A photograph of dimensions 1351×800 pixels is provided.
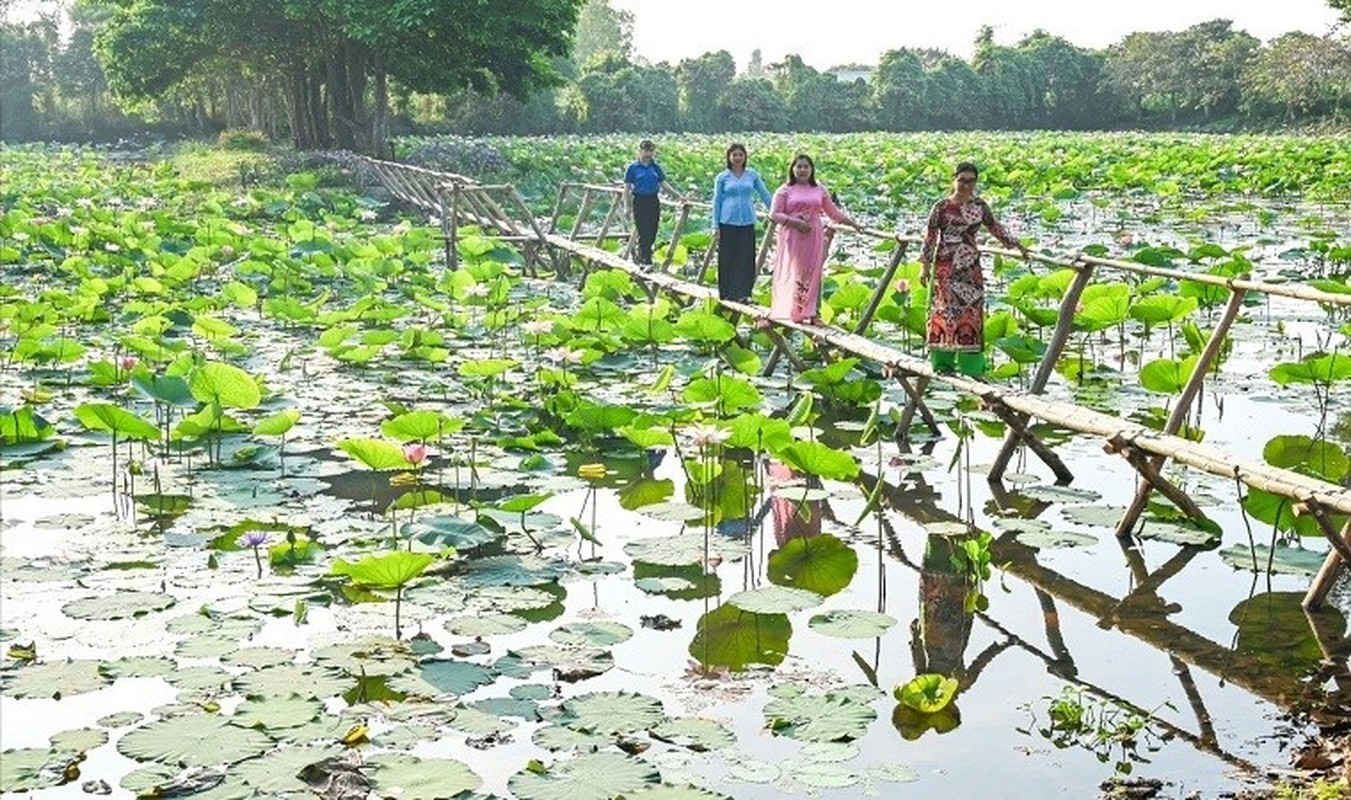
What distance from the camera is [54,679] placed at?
159 inches

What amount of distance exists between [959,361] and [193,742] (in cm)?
399

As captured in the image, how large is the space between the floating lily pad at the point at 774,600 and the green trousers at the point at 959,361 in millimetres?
2216

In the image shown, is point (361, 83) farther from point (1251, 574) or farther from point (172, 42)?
point (1251, 574)

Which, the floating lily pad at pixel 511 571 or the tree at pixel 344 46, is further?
the tree at pixel 344 46

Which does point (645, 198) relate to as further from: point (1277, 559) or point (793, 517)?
point (1277, 559)

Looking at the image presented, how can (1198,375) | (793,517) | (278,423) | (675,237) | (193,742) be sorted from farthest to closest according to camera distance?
(675,237) < (278,423) < (793,517) < (1198,375) < (193,742)

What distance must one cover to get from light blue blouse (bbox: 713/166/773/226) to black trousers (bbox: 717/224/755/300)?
0.04 m

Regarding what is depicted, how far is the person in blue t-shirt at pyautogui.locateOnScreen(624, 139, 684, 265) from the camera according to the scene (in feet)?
37.5

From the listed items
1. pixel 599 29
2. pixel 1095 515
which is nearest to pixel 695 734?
pixel 1095 515

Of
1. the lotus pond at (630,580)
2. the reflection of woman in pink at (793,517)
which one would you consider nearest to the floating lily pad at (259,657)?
the lotus pond at (630,580)

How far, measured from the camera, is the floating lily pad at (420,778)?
11.0ft

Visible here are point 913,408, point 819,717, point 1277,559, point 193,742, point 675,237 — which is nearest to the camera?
point 193,742

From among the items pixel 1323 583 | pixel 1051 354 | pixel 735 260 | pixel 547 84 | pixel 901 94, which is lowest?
pixel 1323 583

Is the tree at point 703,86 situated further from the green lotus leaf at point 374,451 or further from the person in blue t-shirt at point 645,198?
the green lotus leaf at point 374,451
